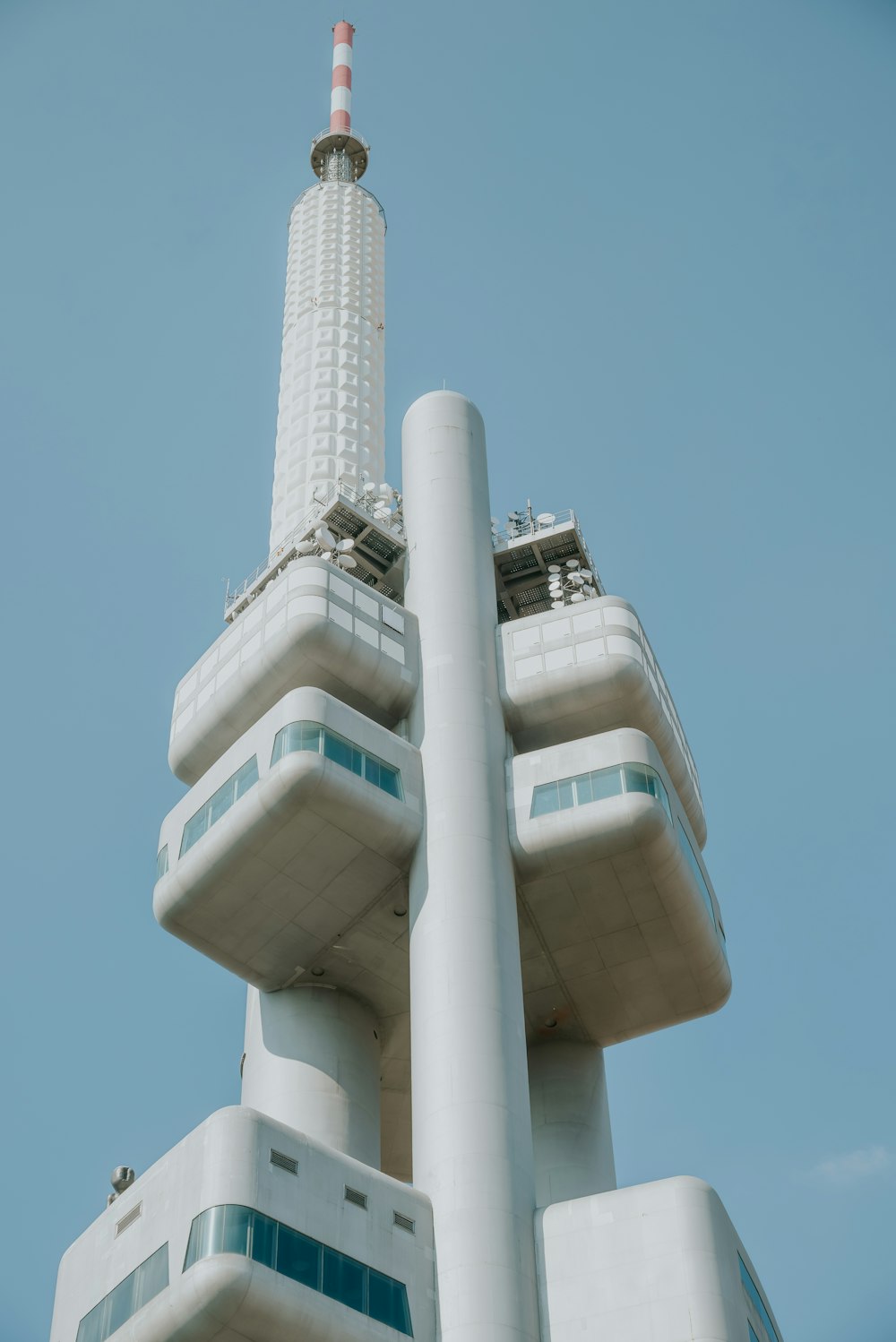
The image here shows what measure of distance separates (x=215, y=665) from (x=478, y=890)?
49.2 ft

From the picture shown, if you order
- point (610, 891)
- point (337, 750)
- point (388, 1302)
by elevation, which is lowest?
point (388, 1302)

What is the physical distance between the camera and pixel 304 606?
198 feet

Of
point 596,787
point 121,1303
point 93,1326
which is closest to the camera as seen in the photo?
point 121,1303

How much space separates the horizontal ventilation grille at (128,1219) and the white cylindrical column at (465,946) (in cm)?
801

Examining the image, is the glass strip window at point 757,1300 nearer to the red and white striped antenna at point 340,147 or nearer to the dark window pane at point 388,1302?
the dark window pane at point 388,1302

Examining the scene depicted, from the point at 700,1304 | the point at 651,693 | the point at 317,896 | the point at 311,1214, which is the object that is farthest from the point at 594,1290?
the point at 651,693

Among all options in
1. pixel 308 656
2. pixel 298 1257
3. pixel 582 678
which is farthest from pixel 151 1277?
pixel 582 678

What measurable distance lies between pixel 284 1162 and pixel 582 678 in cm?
2089

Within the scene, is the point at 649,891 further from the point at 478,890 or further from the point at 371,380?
the point at 371,380

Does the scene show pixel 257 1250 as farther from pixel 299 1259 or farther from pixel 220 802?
pixel 220 802

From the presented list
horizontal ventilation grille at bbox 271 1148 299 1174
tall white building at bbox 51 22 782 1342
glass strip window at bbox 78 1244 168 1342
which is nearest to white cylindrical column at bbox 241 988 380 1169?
tall white building at bbox 51 22 782 1342

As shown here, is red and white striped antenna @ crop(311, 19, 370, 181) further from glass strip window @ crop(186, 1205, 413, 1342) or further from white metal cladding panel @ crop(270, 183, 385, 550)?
glass strip window @ crop(186, 1205, 413, 1342)

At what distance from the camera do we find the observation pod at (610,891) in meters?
56.7

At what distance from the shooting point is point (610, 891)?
5825cm
